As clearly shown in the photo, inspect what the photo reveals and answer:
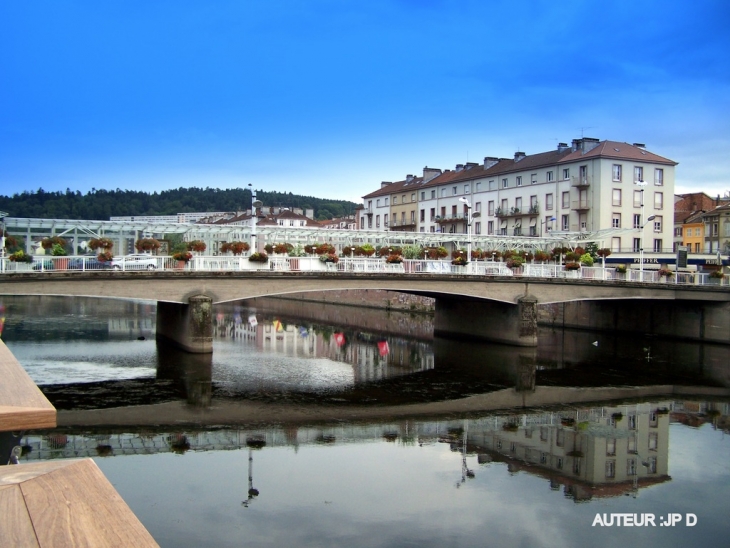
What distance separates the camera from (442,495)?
18.5 metres

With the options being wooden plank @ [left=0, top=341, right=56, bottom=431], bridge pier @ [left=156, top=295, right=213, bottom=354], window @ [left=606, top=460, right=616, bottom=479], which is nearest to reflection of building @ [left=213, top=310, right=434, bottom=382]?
bridge pier @ [left=156, top=295, right=213, bottom=354]

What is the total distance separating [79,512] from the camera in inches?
123

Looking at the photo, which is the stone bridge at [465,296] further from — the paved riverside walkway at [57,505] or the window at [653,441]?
the paved riverside walkway at [57,505]

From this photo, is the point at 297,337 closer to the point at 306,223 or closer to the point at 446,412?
the point at 446,412

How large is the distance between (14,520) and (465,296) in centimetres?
4718

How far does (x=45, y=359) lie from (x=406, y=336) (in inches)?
1055

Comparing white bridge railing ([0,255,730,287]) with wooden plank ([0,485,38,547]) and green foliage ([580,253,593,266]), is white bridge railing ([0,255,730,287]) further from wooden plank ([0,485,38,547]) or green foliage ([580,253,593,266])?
wooden plank ([0,485,38,547])

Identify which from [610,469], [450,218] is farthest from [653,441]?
[450,218]

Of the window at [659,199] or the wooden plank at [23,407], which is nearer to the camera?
the wooden plank at [23,407]

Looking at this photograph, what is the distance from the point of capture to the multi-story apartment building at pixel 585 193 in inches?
2825

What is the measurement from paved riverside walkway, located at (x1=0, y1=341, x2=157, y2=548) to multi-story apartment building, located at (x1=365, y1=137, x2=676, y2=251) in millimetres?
67043

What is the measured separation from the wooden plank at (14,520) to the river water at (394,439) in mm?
12644

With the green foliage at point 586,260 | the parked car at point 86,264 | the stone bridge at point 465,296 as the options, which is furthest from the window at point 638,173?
the parked car at point 86,264

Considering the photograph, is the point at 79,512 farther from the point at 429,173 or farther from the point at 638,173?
the point at 429,173
